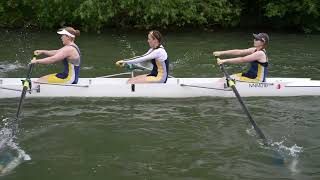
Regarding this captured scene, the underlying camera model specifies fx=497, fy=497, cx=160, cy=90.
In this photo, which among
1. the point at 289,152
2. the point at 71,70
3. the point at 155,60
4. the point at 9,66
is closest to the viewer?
the point at 289,152

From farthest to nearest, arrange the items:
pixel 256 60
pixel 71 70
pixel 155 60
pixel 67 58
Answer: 1. pixel 256 60
2. pixel 155 60
3. pixel 71 70
4. pixel 67 58

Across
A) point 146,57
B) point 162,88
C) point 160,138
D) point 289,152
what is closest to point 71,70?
point 146,57

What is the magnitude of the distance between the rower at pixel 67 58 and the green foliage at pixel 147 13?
362 inches

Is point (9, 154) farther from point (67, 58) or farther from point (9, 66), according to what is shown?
point (9, 66)

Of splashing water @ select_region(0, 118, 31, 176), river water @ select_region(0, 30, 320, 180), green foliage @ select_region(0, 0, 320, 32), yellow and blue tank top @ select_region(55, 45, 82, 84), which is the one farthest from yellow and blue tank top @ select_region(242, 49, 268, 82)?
green foliage @ select_region(0, 0, 320, 32)

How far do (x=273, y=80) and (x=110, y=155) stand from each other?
4873 mm

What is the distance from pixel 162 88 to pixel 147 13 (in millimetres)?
9678

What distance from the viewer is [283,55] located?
16.4 meters

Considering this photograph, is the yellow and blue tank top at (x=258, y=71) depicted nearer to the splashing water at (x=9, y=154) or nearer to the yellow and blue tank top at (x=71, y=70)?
the yellow and blue tank top at (x=71, y=70)

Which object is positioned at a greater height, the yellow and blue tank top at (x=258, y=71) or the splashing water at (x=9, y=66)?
the yellow and blue tank top at (x=258, y=71)

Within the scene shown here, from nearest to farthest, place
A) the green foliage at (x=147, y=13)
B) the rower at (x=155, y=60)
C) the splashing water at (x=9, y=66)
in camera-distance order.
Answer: the rower at (x=155, y=60) → the splashing water at (x=9, y=66) → the green foliage at (x=147, y=13)

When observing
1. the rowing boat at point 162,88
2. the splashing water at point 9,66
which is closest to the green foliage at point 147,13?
the splashing water at point 9,66

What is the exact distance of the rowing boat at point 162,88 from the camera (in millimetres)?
10375

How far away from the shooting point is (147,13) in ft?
65.0
